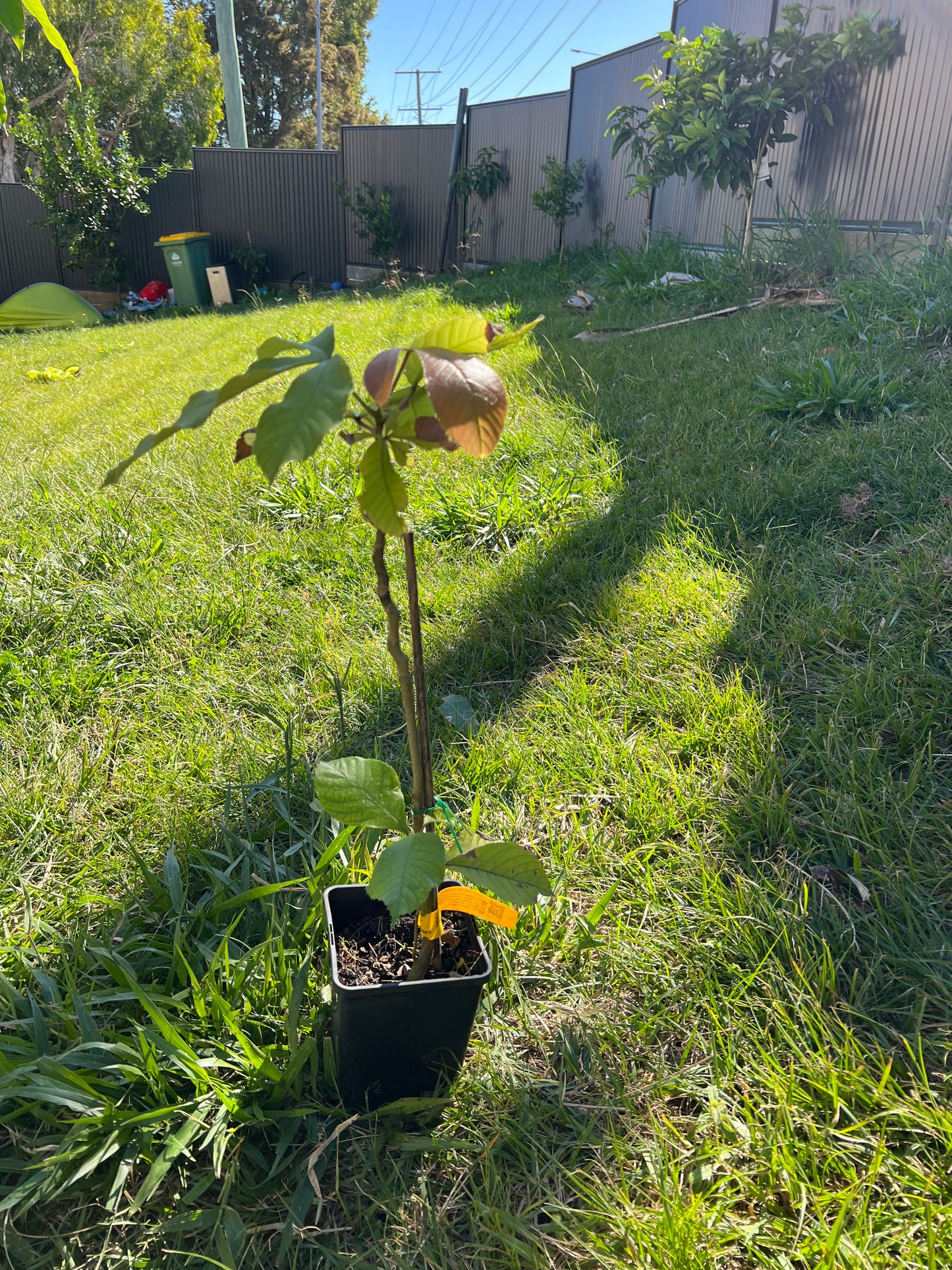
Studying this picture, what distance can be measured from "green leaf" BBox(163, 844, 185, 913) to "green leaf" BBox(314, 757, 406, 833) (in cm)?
51

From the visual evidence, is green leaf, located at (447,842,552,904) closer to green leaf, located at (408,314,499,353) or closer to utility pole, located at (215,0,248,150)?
green leaf, located at (408,314,499,353)

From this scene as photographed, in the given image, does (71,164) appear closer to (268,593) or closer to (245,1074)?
(268,593)

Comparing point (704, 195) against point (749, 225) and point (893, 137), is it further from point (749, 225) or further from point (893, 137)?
point (893, 137)

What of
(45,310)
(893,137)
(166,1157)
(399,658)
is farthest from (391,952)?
(45,310)

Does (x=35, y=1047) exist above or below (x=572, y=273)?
below

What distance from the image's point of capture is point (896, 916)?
128 cm

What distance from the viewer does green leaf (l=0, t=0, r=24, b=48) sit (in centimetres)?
89

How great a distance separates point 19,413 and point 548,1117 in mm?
5000

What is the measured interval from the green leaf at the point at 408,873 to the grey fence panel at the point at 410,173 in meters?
11.3

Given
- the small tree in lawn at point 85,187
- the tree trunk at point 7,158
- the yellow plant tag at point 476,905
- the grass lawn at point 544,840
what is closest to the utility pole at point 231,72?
the small tree in lawn at point 85,187

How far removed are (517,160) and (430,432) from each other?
10.5 m

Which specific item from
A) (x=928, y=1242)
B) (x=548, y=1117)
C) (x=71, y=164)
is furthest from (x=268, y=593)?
(x=71, y=164)

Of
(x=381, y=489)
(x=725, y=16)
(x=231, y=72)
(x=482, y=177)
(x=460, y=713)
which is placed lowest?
(x=460, y=713)

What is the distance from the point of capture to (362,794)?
3.21 ft
